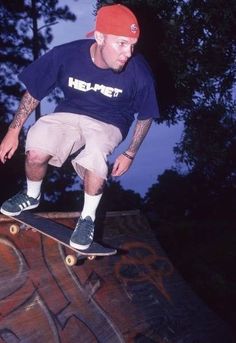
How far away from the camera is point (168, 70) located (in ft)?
31.8

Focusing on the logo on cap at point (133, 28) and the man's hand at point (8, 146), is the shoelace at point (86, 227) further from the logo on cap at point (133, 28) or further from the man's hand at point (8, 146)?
the logo on cap at point (133, 28)

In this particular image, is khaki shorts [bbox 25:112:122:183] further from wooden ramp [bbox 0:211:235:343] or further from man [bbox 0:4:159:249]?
wooden ramp [bbox 0:211:235:343]

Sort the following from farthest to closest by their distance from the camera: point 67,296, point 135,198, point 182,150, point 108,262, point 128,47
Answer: point 135,198 < point 182,150 < point 108,262 < point 67,296 < point 128,47

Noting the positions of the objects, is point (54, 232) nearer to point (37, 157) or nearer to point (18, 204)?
point (18, 204)

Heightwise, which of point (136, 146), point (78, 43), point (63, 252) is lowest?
point (63, 252)

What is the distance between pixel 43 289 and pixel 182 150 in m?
7.53

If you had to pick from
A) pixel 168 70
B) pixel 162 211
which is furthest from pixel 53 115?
pixel 162 211

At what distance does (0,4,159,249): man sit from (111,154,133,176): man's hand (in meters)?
0.01

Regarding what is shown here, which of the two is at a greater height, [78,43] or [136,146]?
[78,43]

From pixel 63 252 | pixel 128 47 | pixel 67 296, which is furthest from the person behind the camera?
pixel 63 252

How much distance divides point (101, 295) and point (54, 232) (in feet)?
3.35

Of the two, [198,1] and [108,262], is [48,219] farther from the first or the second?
[198,1]

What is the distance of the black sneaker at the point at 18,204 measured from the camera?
3980 mm

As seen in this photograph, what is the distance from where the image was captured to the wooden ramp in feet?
11.9
